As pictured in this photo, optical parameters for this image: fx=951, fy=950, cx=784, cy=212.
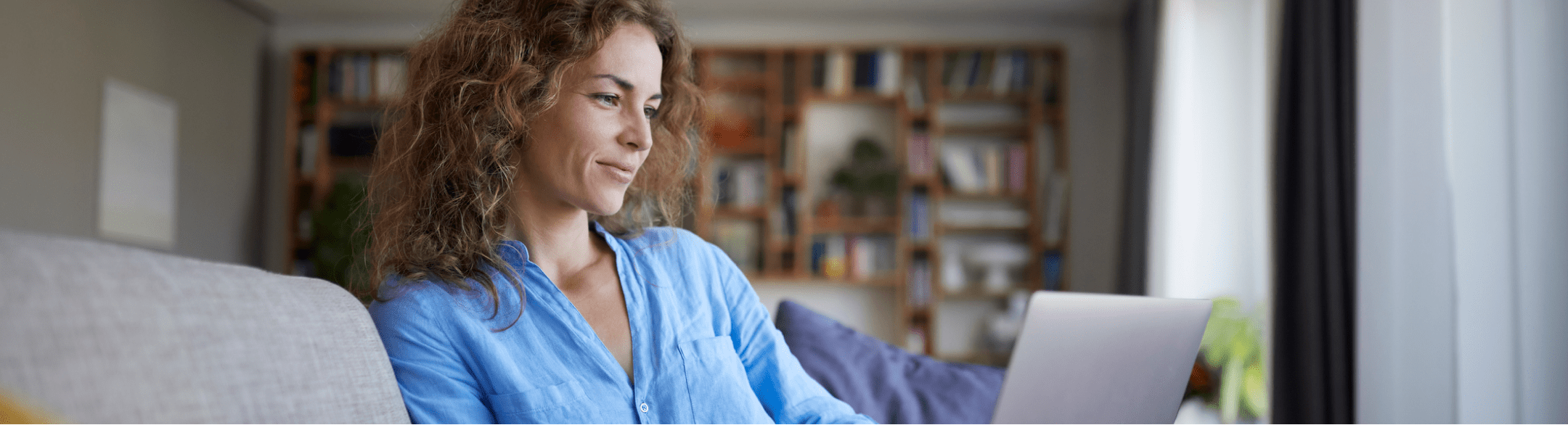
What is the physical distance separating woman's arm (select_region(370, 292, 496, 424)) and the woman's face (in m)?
0.21

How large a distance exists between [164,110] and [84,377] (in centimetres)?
501

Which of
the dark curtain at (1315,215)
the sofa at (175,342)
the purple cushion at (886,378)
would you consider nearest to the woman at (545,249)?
the sofa at (175,342)

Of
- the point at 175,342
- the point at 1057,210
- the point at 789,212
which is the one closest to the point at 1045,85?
the point at 1057,210

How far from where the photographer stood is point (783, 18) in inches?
214

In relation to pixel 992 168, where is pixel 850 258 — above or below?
below

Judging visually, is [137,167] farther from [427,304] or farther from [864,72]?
[427,304]

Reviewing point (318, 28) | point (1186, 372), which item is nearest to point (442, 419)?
point (1186, 372)

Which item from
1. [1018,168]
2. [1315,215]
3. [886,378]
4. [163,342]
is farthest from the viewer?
[1018,168]

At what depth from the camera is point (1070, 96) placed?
5.38 meters

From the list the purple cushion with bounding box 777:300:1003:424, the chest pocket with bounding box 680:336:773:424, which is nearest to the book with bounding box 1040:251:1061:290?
the purple cushion with bounding box 777:300:1003:424

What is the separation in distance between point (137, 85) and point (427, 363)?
4.64 m

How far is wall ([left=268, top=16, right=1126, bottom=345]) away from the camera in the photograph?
5.35 metres

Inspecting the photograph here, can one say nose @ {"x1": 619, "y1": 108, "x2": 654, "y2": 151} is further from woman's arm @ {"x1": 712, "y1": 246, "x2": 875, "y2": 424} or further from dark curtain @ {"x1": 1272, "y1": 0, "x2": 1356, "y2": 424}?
dark curtain @ {"x1": 1272, "y1": 0, "x2": 1356, "y2": 424}

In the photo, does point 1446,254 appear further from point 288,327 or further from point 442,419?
point 288,327
